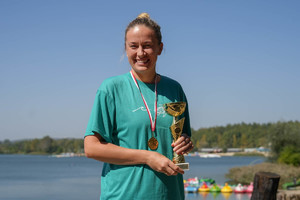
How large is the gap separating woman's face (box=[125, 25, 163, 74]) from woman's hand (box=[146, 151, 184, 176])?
1.62 ft

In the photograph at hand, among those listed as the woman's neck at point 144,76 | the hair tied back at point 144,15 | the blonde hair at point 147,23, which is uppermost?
the hair tied back at point 144,15

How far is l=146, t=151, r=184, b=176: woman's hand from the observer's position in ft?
6.75

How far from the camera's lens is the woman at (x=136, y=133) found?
2.12 m

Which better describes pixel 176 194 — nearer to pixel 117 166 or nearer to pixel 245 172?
pixel 117 166

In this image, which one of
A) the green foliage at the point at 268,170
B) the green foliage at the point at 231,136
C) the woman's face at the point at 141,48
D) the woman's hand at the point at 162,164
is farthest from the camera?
the green foliage at the point at 231,136

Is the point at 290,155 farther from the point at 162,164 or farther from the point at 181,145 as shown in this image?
the point at 162,164

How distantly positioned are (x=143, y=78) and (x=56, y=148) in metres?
155

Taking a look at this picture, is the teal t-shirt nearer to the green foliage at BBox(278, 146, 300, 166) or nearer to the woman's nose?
the woman's nose

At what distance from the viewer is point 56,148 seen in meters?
152

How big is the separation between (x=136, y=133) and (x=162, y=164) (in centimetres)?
23

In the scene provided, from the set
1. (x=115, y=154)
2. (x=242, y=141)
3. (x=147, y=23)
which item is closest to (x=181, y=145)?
(x=115, y=154)

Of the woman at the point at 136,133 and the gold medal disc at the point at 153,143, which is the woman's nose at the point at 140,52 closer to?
the woman at the point at 136,133

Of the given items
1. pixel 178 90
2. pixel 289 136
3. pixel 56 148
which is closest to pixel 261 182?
pixel 178 90

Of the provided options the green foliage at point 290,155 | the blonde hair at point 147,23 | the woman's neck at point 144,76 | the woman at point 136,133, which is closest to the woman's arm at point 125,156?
the woman at point 136,133
